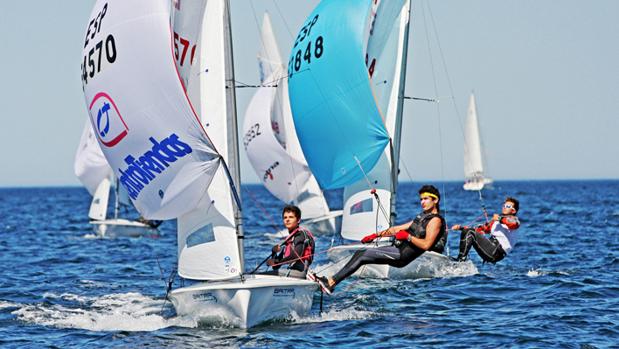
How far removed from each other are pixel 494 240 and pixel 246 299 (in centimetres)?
582

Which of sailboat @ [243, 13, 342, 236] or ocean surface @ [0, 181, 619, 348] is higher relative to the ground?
sailboat @ [243, 13, 342, 236]

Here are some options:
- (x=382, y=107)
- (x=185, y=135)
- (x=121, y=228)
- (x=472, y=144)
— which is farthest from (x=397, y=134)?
(x=472, y=144)

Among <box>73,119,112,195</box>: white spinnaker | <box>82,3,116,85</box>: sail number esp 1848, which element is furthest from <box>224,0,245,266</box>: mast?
<box>73,119,112,195</box>: white spinnaker

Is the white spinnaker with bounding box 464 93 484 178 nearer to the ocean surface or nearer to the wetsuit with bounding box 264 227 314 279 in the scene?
the ocean surface

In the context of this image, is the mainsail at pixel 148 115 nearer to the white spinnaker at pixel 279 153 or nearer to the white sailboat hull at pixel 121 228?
the white spinnaker at pixel 279 153

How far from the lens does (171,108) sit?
1242cm

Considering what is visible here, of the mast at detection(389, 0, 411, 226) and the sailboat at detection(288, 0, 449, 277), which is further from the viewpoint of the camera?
the mast at detection(389, 0, 411, 226)

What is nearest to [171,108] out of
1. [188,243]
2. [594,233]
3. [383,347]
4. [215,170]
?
[215,170]

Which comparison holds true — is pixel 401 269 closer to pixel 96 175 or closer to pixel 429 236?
pixel 429 236

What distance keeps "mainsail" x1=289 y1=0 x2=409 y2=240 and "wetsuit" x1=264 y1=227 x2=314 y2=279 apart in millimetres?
5202

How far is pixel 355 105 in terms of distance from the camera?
18.3 metres

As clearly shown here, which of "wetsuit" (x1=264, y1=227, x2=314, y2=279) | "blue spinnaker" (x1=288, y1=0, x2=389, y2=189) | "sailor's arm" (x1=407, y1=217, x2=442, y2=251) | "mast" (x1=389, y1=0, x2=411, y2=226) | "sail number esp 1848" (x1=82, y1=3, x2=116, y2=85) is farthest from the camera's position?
"mast" (x1=389, y1=0, x2=411, y2=226)

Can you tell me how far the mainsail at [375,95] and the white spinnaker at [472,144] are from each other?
2268 inches

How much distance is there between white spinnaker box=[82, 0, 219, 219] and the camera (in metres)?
12.4
